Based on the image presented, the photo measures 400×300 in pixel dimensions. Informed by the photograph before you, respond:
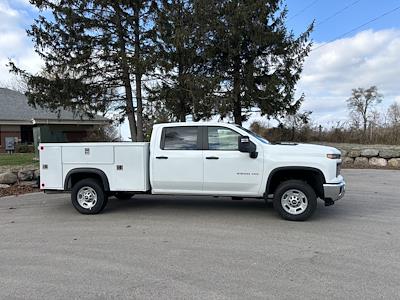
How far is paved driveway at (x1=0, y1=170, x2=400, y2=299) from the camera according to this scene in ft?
14.2

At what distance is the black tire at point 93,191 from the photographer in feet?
27.3

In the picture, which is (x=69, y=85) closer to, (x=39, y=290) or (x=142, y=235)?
Answer: (x=142, y=235)

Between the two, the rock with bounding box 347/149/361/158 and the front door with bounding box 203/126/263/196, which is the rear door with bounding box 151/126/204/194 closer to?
the front door with bounding box 203/126/263/196

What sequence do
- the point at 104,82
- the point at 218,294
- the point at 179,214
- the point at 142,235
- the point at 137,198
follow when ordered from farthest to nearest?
the point at 104,82 < the point at 137,198 < the point at 179,214 < the point at 142,235 < the point at 218,294

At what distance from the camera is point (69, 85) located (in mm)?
16609

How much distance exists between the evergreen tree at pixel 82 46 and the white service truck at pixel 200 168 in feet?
28.1

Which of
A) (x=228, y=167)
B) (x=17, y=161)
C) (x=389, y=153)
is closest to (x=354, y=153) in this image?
(x=389, y=153)

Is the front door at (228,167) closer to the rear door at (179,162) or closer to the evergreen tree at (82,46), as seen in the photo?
the rear door at (179,162)

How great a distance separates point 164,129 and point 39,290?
461 centimetres

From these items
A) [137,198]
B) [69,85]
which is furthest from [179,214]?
[69,85]

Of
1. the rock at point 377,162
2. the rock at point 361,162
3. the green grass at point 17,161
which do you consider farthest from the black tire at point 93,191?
the rock at point 377,162

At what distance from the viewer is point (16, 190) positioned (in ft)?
39.2

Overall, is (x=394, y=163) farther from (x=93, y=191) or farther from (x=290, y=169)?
(x=93, y=191)

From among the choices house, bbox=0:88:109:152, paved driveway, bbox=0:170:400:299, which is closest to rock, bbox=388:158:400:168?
paved driveway, bbox=0:170:400:299
